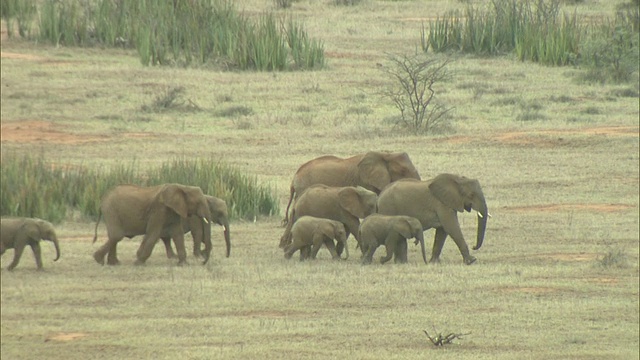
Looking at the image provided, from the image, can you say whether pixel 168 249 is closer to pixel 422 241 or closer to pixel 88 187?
pixel 422 241

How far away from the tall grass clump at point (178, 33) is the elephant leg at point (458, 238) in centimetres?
1554

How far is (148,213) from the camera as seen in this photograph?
15.1m

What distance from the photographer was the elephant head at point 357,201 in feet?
51.9

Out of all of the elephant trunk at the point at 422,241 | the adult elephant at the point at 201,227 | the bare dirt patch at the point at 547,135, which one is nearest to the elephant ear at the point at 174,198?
the adult elephant at the point at 201,227

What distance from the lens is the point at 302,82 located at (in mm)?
29531

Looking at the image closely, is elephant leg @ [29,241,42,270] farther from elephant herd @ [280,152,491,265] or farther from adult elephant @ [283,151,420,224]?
adult elephant @ [283,151,420,224]

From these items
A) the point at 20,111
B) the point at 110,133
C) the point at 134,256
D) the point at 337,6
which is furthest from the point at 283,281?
the point at 337,6

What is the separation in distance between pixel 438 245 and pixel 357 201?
82 centimetres

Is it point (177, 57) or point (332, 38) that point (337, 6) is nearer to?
point (332, 38)

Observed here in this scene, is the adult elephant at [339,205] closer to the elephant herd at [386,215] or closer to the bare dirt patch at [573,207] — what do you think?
the elephant herd at [386,215]

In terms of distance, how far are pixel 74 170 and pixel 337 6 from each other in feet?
71.5

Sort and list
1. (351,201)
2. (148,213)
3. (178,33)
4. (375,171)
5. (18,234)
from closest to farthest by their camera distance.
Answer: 1. (18,234)
2. (148,213)
3. (351,201)
4. (375,171)
5. (178,33)

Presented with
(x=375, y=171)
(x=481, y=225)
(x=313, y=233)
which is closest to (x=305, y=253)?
(x=313, y=233)

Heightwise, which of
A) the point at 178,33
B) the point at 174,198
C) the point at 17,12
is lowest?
the point at 174,198
